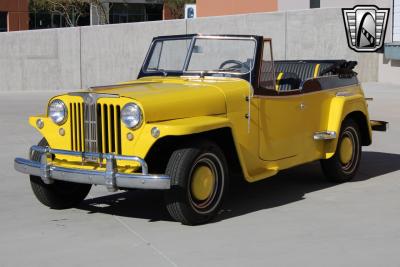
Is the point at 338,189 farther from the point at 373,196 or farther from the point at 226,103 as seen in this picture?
the point at 226,103

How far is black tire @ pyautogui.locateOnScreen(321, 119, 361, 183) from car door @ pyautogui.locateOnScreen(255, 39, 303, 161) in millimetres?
703

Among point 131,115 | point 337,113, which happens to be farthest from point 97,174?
point 337,113

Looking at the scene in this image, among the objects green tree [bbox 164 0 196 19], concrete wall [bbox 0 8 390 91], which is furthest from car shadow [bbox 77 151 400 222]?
green tree [bbox 164 0 196 19]

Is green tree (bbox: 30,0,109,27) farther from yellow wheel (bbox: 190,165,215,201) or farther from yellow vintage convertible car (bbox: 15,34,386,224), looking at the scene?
yellow wheel (bbox: 190,165,215,201)

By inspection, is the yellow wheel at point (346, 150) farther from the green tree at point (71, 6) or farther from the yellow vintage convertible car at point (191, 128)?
the green tree at point (71, 6)

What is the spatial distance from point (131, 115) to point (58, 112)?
0.86m

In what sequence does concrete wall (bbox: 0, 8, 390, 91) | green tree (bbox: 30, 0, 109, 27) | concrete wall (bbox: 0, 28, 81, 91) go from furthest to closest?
green tree (bbox: 30, 0, 109, 27) < concrete wall (bbox: 0, 28, 81, 91) < concrete wall (bbox: 0, 8, 390, 91)

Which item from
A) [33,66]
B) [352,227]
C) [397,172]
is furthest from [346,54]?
[352,227]

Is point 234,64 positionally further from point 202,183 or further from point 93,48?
point 93,48

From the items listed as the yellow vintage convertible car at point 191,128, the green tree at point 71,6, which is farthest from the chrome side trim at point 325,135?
the green tree at point 71,6

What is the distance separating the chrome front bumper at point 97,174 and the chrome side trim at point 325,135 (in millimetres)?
2479

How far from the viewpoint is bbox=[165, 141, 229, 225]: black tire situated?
6227 millimetres

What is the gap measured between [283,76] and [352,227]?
2501 millimetres

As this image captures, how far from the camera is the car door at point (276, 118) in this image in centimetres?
731
